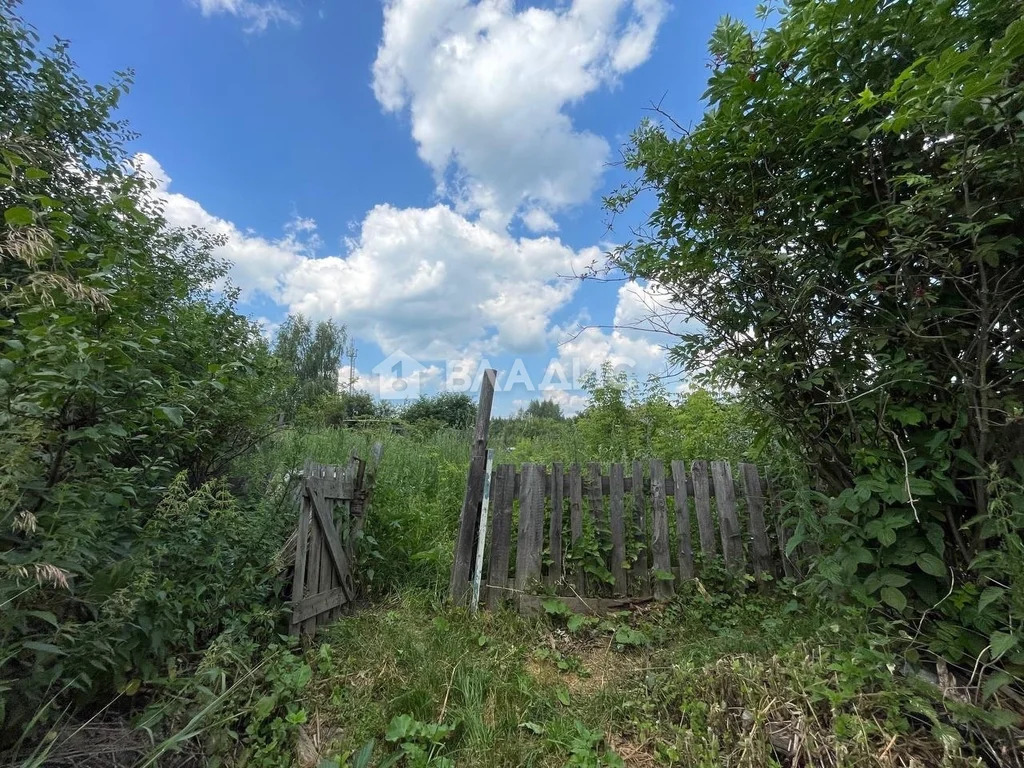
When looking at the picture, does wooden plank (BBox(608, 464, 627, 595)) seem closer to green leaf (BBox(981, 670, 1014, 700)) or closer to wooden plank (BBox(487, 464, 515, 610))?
wooden plank (BBox(487, 464, 515, 610))

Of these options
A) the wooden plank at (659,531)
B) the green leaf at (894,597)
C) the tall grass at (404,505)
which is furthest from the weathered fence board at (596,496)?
the green leaf at (894,597)

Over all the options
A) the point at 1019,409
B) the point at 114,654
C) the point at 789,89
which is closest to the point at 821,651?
the point at 1019,409

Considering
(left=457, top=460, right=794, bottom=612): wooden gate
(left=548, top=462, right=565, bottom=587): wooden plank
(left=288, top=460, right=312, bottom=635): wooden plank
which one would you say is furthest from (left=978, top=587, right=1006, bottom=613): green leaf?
(left=288, top=460, right=312, bottom=635): wooden plank

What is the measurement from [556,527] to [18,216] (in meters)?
3.21

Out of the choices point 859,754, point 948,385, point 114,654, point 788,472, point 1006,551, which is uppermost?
point 948,385

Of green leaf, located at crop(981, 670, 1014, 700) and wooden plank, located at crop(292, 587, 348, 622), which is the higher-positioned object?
green leaf, located at crop(981, 670, 1014, 700)

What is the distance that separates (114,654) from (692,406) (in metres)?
4.96

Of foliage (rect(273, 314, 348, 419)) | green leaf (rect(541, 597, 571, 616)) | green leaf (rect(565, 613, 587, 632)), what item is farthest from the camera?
foliage (rect(273, 314, 348, 419))

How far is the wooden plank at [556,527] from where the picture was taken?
3.27 m

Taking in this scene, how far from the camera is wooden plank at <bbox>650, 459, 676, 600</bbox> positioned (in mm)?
3221

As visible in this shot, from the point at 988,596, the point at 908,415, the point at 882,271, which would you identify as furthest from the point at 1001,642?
the point at 882,271

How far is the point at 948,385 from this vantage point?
1772 millimetres

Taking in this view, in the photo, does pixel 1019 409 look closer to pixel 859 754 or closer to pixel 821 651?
pixel 821 651

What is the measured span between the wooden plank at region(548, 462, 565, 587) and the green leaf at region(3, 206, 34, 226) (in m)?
3.05
